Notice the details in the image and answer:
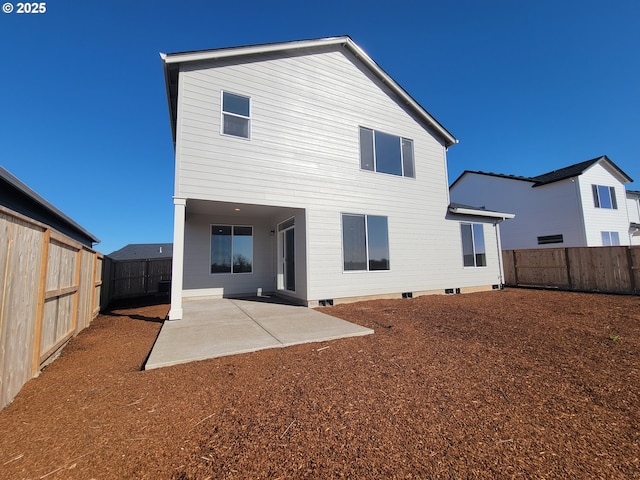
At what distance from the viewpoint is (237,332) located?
15.4 ft

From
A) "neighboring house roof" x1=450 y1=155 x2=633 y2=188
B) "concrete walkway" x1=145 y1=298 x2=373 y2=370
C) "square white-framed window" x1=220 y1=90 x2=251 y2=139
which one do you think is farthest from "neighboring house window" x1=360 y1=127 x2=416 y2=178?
"neighboring house roof" x1=450 y1=155 x2=633 y2=188

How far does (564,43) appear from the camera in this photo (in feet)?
33.4

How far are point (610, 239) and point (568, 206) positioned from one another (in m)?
4.03

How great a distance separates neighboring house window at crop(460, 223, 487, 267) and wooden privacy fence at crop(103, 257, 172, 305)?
13.2 m

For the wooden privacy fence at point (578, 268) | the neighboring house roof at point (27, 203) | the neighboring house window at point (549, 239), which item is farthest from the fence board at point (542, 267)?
the neighboring house roof at point (27, 203)

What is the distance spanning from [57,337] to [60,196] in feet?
118

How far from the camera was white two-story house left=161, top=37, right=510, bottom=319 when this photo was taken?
687cm

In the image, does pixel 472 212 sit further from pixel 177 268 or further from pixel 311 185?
pixel 177 268

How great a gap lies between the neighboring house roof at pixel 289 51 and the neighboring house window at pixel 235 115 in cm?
104

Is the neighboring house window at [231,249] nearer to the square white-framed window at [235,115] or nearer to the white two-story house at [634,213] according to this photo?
the square white-framed window at [235,115]

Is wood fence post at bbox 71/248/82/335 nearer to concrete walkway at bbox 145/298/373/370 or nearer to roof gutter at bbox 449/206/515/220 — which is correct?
concrete walkway at bbox 145/298/373/370

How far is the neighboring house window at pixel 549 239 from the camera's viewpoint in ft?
52.5

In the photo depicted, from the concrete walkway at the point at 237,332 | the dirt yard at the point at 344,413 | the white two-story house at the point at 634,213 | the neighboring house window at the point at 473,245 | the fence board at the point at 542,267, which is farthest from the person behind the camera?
the white two-story house at the point at 634,213

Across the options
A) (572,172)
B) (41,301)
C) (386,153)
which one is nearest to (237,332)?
(41,301)
